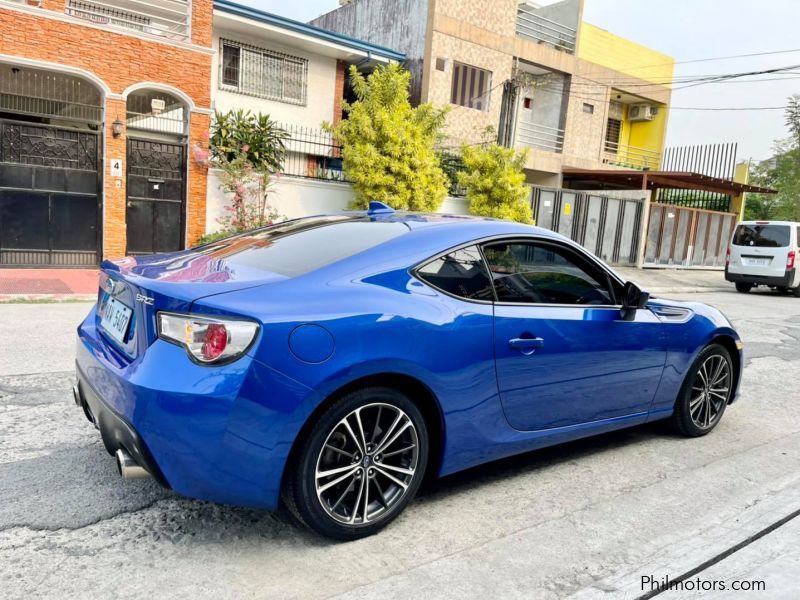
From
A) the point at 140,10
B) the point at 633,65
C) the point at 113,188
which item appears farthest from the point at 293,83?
the point at 633,65

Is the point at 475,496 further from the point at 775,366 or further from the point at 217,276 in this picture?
the point at 775,366

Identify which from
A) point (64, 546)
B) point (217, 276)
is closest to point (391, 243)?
point (217, 276)

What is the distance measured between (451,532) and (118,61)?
13233 millimetres

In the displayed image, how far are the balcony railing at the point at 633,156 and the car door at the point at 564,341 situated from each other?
26236 millimetres

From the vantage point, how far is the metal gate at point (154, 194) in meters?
13.9

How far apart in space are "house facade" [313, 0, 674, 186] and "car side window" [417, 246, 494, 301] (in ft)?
57.6

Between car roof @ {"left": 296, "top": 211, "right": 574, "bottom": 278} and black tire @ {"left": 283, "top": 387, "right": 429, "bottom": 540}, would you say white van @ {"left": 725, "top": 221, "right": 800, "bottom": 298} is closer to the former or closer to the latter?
car roof @ {"left": 296, "top": 211, "right": 574, "bottom": 278}

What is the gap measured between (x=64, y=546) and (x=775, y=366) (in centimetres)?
732

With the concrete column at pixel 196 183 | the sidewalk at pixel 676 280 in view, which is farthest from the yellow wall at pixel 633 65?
the concrete column at pixel 196 183

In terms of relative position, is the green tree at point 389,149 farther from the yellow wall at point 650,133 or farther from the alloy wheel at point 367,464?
the yellow wall at point 650,133

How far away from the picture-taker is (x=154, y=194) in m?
14.1

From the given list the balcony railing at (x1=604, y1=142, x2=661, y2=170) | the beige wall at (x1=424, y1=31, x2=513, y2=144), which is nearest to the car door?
the beige wall at (x1=424, y1=31, x2=513, y2=144)

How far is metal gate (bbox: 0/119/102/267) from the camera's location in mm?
12602

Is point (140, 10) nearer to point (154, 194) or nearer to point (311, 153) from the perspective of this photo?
point (311, 153)
